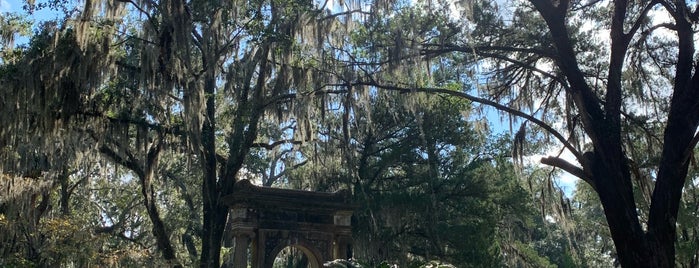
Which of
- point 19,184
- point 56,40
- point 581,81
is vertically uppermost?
point 56,40

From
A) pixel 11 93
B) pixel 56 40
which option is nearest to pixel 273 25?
pixel 56 40

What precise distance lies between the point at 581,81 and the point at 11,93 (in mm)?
9710

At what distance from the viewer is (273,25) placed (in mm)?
12961

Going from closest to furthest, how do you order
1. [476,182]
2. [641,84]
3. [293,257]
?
[641,84] → [476,182] → [293,257]

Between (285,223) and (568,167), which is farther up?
(568,167)

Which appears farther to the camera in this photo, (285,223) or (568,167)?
(285,223)

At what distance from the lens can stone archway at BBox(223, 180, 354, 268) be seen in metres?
12.7

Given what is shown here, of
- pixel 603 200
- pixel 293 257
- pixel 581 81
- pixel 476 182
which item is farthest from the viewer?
pixel 293 257

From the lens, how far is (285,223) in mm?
12945

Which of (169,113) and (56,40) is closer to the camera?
(56,40)

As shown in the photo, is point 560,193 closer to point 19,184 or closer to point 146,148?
point 146,148

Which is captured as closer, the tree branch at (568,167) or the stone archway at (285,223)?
the tree branch at (568,167)

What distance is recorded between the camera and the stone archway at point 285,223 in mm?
12719

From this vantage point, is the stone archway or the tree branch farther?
the stone archway
